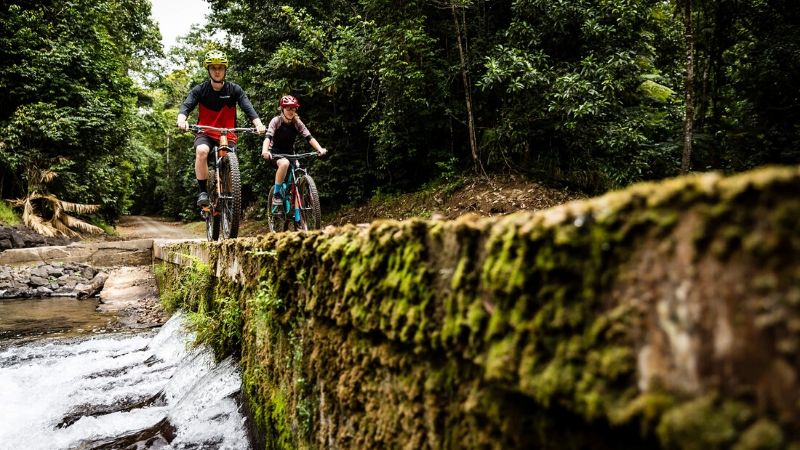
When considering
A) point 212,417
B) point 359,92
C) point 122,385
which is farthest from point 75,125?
point 212,417

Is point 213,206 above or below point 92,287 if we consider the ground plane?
above

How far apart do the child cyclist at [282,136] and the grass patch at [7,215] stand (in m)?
12.9

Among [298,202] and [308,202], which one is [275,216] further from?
[308,202]

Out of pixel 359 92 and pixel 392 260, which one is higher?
pixel 359 92

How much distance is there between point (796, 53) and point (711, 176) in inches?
384

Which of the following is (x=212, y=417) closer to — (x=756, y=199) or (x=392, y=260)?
(x=392, y=260)

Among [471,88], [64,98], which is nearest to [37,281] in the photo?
[64,98]

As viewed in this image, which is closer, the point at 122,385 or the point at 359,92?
the point at 122,385

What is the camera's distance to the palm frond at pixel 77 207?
1642cm

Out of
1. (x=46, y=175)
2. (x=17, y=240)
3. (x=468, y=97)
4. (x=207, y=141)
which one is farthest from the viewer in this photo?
(x=46, y=175)

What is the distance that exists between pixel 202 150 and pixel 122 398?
3203mm

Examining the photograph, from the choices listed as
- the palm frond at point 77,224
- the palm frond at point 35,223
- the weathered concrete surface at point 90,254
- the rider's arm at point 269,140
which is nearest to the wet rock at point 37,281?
the weathered concrete surface at point 90,254

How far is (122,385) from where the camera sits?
4059 mm

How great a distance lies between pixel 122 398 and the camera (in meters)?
3.77
